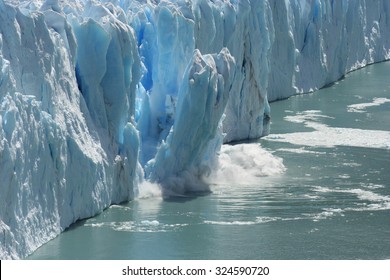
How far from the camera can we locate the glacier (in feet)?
46.1

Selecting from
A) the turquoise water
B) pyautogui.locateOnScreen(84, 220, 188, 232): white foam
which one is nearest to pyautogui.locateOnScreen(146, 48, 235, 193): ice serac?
the turquoise water

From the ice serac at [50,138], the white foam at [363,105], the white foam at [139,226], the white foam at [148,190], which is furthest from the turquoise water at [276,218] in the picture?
the white foam at [363,105]

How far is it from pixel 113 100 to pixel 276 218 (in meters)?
2.97

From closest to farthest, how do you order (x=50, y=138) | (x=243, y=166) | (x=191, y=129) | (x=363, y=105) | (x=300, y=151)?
1. (x=50, y=138)
2. (x=191, y=129)
3. (x=243, y=166)
4. (x=300, y=151)
5. (x=363, y=105)

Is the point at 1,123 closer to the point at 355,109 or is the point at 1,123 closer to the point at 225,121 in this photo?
the point at 225,121

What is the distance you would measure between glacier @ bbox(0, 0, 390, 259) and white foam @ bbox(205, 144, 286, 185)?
10.0 inches

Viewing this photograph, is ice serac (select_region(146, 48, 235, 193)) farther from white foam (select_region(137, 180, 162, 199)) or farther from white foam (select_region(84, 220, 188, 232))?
white foam (select_region(84, 220, 188, 232))

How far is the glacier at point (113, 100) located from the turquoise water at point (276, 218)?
1.61 feet

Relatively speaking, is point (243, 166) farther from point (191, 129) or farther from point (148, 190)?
point (148, 190)

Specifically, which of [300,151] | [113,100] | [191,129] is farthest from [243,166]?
[113,100]

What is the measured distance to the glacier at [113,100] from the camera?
553 inches

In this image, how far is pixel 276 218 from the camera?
655 inches

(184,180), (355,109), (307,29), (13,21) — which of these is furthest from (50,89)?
(307,29)

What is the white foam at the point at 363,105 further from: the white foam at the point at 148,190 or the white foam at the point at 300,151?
the white foam at the point at 148,190
